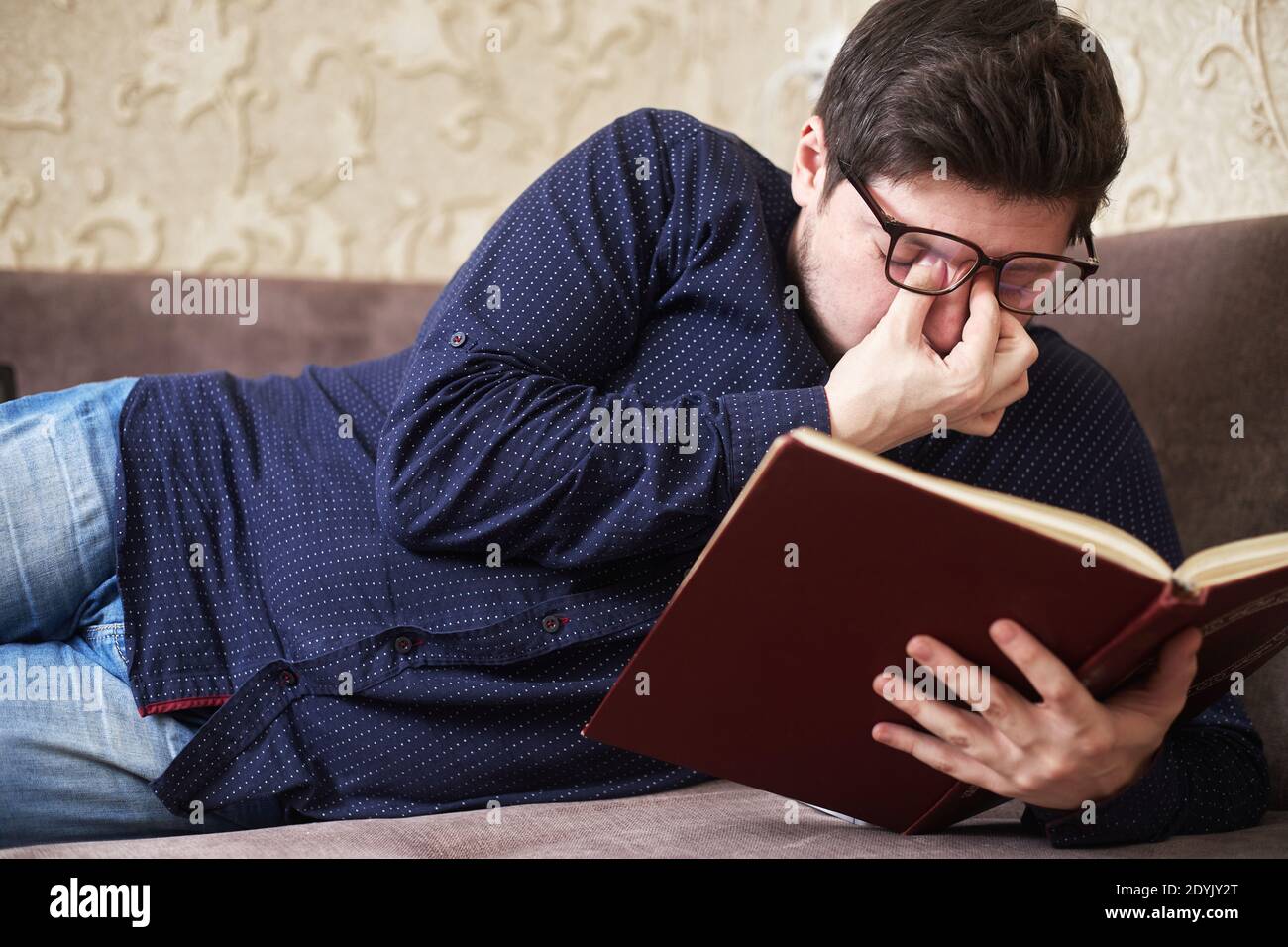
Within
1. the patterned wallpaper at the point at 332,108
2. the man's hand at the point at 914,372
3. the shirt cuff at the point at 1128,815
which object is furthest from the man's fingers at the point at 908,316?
the patterned wallpaper at the point at 332,108

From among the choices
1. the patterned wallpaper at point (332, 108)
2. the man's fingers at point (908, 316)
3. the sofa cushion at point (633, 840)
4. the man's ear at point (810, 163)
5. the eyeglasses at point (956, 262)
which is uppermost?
the patterned wallpaper at point (332, 108)

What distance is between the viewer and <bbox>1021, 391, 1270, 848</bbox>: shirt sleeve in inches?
39.4

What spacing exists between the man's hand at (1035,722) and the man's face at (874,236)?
38cm

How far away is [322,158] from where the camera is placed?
263 centimetres

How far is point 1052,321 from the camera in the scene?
1607 mm

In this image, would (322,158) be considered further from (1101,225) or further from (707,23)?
(1101,225)

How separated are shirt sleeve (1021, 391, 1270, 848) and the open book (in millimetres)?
91

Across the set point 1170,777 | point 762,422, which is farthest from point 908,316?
point 1170,777

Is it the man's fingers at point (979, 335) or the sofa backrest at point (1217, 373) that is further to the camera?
the sofa backrest at point (1217, 373)

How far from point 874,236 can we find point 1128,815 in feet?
1.89

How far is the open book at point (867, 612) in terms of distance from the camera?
2.36 feet

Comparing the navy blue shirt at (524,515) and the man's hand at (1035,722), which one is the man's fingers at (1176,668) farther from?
the navy blue shirt at (524,515)
